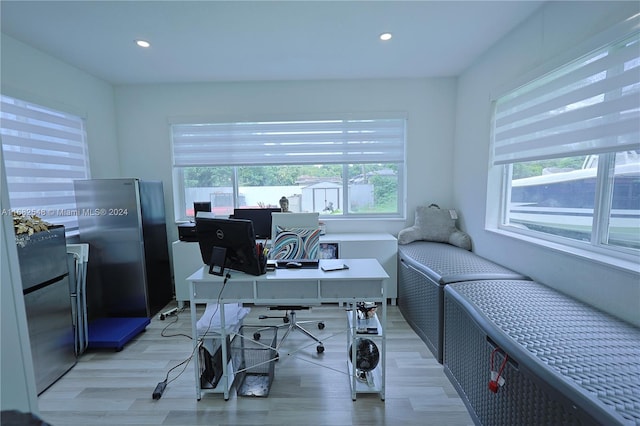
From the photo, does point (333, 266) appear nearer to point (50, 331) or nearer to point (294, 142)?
point (294, 142)

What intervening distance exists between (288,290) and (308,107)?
2.44 meters

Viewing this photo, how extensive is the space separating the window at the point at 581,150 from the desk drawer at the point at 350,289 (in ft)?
4.83

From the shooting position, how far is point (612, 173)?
1627 mm

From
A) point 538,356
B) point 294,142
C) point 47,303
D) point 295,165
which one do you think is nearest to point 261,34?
point 294,142

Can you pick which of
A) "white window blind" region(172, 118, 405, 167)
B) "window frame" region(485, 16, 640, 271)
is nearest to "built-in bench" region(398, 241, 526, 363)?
"window frame" region(485, 16, 640, 271)

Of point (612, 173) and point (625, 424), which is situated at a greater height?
point (612, 173)

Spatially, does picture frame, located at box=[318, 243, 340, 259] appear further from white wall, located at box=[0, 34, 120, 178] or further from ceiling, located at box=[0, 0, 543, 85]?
white wall, located at box=[0, 34, 120, 178]

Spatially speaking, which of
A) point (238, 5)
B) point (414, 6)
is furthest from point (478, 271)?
point (238, 5)

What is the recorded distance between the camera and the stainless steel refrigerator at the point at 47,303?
1.86m

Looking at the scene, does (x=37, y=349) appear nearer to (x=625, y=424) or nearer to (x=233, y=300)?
(x=233, y=300)

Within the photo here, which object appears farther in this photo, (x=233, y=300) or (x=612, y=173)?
(x=233, y=300)

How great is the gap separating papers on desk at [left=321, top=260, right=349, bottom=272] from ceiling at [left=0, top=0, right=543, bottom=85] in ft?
6.17

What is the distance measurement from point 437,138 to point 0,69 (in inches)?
169

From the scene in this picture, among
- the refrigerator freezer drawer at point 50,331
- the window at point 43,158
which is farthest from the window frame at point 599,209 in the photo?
the window at point 43,158
